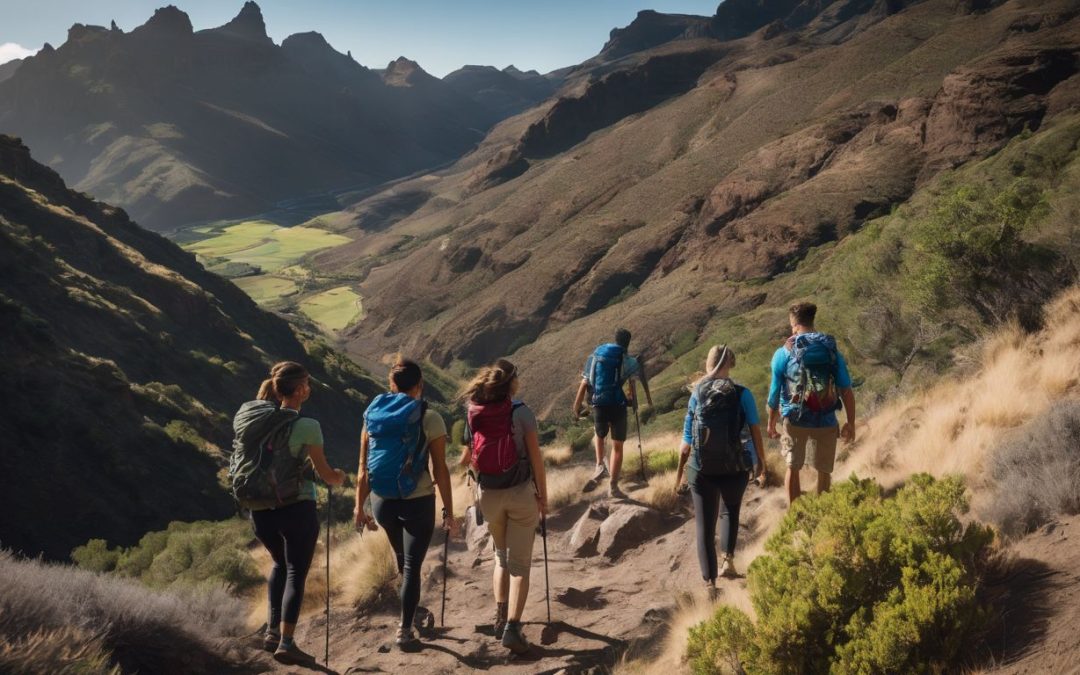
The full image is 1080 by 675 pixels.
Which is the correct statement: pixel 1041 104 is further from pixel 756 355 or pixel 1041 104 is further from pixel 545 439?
pixel 545 439

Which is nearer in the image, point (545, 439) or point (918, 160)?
point (545, 439)

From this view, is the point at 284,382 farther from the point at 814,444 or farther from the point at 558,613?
the point at 814,444

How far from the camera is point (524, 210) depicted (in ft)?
289

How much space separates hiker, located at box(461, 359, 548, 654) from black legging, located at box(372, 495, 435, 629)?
1.52ft

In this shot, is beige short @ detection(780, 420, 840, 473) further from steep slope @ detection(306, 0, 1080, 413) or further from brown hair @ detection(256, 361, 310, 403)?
steep slope @ detection(306, 0, 1080, 413)

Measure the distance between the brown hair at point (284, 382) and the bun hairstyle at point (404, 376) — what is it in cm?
63

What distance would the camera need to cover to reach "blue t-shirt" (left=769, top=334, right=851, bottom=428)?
5.86m

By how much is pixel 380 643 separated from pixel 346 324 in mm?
85929

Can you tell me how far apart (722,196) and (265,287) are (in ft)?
262

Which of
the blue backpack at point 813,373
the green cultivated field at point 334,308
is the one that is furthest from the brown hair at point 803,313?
the green cultivated field at point 334,308

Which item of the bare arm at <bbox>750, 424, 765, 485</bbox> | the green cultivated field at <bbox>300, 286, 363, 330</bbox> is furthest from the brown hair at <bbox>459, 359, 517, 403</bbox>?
the green cultivated field at <bbox>300, 286, 363, 330</bbox>

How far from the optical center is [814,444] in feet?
20.5

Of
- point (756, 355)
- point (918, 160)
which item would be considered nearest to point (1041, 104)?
point (918, 160)

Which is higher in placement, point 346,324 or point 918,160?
point 918,160
